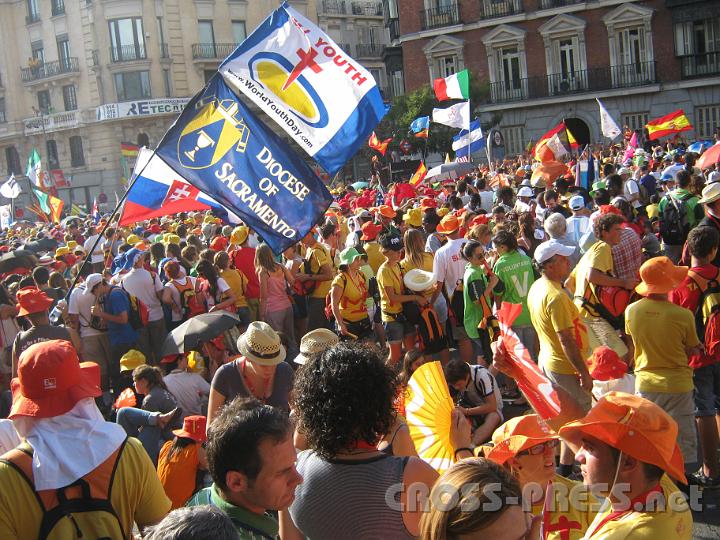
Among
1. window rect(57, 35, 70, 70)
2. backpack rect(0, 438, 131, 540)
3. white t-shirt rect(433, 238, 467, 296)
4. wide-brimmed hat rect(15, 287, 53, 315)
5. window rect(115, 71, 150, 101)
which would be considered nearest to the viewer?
backpack rect(0, 438, 131, 540)

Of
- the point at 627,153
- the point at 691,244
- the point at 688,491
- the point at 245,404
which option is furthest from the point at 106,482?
the point at 627,153

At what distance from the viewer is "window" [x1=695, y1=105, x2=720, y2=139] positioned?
34.1m

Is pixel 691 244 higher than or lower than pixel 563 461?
higher

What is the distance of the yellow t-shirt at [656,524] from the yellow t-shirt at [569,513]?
0.56m

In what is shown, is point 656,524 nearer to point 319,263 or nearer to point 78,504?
point 78,504

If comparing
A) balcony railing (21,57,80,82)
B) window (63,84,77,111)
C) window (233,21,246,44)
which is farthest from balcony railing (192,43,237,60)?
window (63,84,77,111)

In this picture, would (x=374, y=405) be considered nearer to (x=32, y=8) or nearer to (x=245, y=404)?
(x=245, y=404)

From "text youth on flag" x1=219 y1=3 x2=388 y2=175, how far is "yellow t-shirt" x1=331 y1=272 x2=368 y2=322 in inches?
67.4

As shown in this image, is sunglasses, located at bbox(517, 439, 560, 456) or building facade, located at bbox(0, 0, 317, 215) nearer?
sunglasses, located at bbox(517, 439, 560, 456)

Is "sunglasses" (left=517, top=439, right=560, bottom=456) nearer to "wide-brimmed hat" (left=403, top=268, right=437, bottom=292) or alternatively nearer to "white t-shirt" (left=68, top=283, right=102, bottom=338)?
"wide-brimmed hat" (left=403, top=268, right=437, bottom=292)

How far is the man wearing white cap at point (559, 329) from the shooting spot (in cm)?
515

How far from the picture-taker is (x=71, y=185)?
152ft

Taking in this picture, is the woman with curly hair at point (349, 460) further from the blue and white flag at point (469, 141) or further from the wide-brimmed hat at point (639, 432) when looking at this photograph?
the blue and white flag at point (469, 141)

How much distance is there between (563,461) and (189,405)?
8.85 ft
